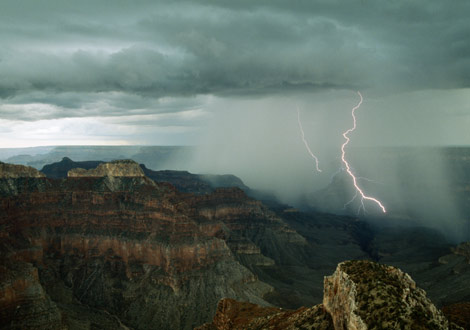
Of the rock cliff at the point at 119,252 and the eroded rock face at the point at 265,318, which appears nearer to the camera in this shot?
the eroded rock face at the point at 265,318

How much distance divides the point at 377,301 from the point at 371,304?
494mm

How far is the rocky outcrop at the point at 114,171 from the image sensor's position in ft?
454

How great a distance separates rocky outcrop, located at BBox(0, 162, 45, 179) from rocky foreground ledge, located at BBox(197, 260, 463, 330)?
4814 inches

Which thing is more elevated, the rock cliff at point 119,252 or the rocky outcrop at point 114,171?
the rocky outcrop at point 114,171

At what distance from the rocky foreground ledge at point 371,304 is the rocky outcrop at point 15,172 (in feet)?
401

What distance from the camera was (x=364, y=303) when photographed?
26.2m

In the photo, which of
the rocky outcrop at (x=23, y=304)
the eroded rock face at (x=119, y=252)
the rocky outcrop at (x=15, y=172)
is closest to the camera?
the rocky outcrop at (x=23, y=304)

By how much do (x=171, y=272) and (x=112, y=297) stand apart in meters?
17.3

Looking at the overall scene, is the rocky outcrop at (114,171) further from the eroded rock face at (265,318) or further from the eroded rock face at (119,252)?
the eroded rock face at (265,318)

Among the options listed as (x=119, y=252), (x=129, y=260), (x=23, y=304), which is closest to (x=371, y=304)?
(x=23, y=304)

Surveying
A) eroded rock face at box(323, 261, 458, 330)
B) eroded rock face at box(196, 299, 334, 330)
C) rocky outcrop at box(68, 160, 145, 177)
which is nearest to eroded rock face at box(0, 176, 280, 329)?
rocky outcrop at box(68, 160, 145, 177)

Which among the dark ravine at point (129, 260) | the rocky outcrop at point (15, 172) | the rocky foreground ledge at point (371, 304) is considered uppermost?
the rocky outcrop at point (15, 172)

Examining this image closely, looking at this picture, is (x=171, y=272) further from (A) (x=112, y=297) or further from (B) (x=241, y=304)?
(B) (x=241, y=304)

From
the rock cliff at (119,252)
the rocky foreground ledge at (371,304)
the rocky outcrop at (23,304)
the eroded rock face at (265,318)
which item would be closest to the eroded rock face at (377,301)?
the rocky foreground ledge at (371,304)
